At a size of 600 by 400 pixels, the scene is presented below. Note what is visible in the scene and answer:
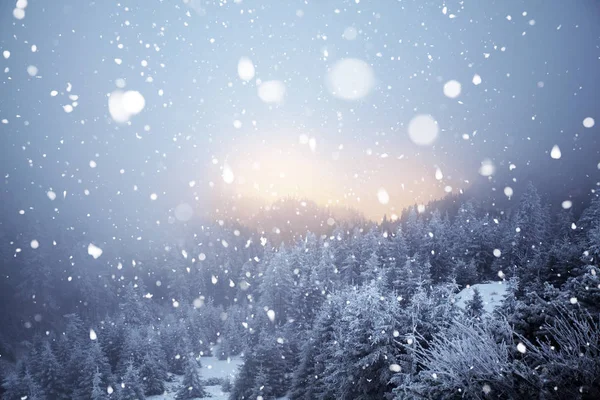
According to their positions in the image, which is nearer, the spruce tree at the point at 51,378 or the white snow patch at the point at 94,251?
the spruce tree at the point at 51,378

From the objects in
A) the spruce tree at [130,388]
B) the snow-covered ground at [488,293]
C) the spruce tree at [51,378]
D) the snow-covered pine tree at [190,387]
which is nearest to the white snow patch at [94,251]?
the spruce tree at [51,378]

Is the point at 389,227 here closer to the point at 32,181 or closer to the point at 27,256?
the point at 27,256

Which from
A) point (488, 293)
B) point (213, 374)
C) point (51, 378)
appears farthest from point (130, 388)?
point (488, 293)

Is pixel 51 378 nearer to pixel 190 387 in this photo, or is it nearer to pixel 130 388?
pixel 130 388

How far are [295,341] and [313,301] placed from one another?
9.33 m

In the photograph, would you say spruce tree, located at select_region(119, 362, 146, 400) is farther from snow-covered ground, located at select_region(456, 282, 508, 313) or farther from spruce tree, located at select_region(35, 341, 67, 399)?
snow-covered ground, located at select_region(456, 282, 508, 313)

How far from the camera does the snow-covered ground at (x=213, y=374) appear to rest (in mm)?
35750

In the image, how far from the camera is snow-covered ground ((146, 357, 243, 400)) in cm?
3575

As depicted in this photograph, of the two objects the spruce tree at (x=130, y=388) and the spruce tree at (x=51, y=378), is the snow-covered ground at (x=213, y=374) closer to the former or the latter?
the spruce tree at (x=130, y=388)

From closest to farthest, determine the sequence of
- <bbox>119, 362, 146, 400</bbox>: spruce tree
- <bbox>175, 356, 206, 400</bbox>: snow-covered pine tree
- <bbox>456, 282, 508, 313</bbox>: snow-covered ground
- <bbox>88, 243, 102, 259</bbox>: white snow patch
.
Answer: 1. <bbox>456, 282, 508, 313</bbox>: snow-covered ground
2. <bbox>119, 362, 146, 400</bbox>: spruce tree
3. <bbox>175, 356, 206, 400</bbox>: snow-covered pine tree
4. <bbox>88, 243, 102, 259</bbox>: white snow patch

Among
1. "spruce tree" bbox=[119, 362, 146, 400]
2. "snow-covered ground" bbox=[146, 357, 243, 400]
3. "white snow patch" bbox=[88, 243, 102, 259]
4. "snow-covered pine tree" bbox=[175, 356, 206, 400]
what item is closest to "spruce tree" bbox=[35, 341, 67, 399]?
"spruce tree" bbox=[119, 362, 146, 400]

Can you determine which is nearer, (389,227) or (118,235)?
(389,227)

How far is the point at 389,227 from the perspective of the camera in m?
107

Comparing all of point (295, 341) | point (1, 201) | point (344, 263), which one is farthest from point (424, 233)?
point (1, 201)
